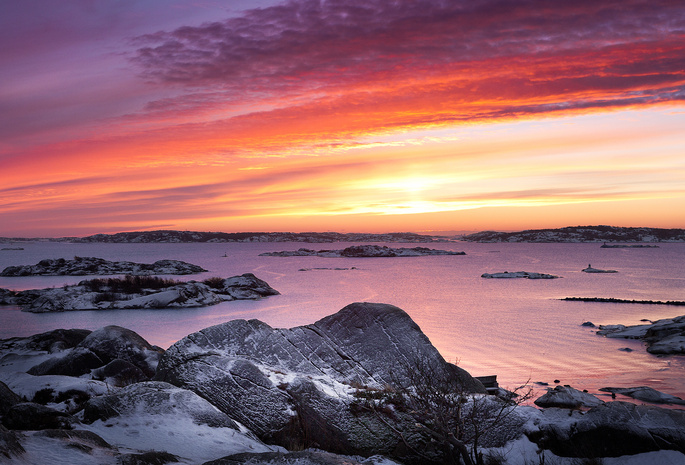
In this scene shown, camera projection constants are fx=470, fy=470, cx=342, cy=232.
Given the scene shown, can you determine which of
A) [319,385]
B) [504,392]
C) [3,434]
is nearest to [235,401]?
[319,385]

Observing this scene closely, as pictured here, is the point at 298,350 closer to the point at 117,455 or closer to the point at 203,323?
the point at 117,455

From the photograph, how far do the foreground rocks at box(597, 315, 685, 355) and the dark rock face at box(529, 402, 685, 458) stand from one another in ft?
71.9

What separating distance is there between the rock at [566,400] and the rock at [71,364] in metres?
18.0

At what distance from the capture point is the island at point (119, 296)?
50.2 metres

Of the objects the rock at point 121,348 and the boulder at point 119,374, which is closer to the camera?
the boulder at point 119,374

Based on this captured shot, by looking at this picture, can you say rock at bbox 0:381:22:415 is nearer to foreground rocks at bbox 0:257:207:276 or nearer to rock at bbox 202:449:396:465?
rock at bbox 202:449:396:465

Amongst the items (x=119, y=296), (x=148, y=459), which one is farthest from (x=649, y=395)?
(x=119, y=296)

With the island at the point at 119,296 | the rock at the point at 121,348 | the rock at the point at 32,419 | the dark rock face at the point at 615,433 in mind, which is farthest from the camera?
the island at the point at 119,296

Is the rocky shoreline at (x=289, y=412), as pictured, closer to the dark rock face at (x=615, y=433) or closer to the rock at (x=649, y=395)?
the dark rock face at (x=615, y=433)

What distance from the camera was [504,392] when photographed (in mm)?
18828

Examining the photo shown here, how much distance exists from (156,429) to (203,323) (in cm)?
3278

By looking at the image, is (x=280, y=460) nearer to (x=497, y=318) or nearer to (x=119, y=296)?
(x=497, y=318)

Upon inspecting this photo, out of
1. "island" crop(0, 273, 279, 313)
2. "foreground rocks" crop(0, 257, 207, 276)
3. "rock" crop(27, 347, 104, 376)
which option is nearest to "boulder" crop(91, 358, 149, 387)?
"rock" crop(27, 347, 104, 376)

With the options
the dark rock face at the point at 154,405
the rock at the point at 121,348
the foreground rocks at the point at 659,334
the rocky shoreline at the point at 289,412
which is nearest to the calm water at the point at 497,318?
the foreground rocks at the point at 659,334
